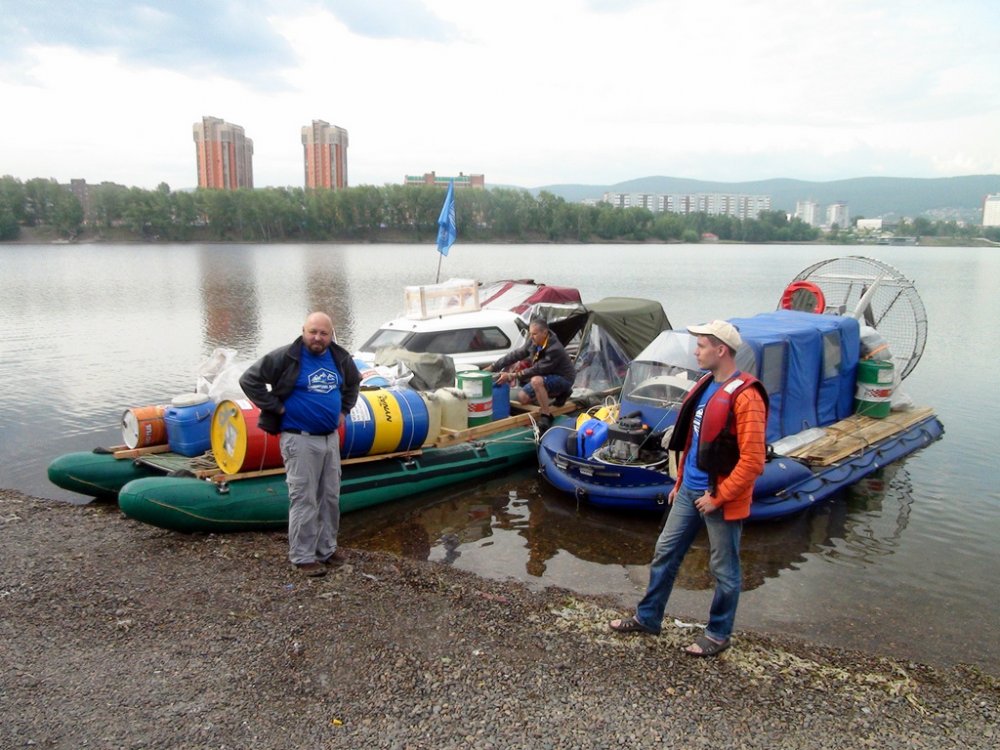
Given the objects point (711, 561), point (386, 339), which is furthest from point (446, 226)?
point (711, 561)

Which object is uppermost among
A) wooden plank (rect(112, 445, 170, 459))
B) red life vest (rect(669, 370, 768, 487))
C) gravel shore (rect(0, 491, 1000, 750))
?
red life vest (rect(669, 370, 768, 487))

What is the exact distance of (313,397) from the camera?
263 inches

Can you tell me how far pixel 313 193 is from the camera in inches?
4355

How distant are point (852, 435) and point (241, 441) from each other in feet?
30.1

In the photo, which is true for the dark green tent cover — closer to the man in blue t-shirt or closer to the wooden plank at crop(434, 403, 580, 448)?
the wooden plank at crop(434, 403, 580, 448)

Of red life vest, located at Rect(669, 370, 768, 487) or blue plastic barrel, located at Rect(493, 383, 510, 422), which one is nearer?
red life vest, located at Rect(669, 370, 768, 487)

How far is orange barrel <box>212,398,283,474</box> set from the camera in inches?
325

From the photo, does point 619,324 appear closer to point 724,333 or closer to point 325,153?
point 724,333

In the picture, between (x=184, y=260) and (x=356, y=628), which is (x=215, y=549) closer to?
(x=356, y=628)

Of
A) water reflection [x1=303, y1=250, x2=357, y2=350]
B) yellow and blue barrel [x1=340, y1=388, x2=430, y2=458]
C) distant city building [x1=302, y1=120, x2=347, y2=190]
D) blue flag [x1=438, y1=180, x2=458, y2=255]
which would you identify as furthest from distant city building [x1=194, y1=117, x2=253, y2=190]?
yellow and blue barrel [x1=340, y1=388, x2=430, y2=458]

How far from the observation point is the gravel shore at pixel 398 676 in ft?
14.7

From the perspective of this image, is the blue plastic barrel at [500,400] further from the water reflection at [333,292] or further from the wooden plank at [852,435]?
the water reflection at [333,292]

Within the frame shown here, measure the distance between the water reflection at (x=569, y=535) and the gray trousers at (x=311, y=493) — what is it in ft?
6.32

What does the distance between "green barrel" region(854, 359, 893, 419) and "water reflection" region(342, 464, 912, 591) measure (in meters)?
2.36
